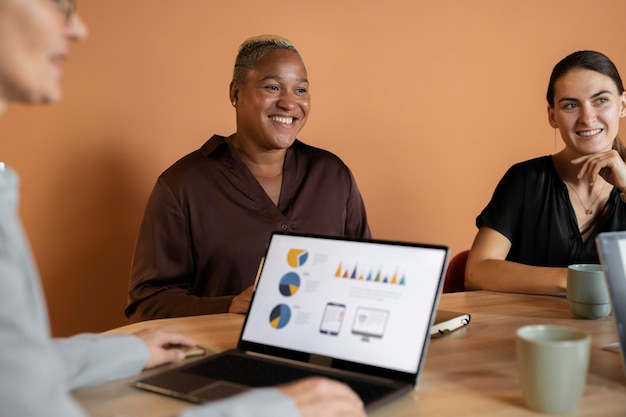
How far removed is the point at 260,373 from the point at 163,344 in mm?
200

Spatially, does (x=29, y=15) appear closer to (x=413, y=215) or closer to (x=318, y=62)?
(x=318, y=62)

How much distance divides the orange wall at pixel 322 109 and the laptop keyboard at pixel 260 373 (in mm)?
1382

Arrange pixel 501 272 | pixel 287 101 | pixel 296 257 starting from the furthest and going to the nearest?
pixel 287 101
pixel 501 272
pixel 296 257

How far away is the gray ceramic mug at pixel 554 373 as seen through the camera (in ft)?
3.13

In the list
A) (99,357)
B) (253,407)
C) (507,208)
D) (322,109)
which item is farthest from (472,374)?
(322,109)

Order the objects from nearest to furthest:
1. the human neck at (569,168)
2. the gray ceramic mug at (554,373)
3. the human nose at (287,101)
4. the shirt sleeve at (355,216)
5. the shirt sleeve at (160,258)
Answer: the gray ceramic mug at (554,373) → the shirt sleeve at (160,258) → the human neck at (569,168) → the human nose at (287,101) → the shirt sleeve at (355,216)

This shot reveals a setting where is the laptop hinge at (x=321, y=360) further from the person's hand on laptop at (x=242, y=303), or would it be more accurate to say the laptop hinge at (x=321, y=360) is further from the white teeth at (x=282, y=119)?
the white teeth at (x=282, y=119)

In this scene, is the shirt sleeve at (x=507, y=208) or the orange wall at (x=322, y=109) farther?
the orange wall at (x=322, y=109)

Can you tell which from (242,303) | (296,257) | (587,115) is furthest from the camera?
(587,115)

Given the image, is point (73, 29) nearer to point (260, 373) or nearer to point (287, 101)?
point (260, 373)

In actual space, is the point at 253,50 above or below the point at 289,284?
above

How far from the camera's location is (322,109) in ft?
8.95

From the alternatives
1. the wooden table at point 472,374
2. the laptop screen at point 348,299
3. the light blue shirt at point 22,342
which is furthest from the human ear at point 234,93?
the light blue shirt at point 22,342

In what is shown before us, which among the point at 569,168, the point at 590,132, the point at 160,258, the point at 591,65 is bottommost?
the point at 160,258
